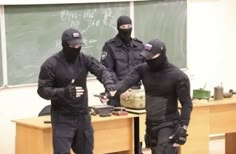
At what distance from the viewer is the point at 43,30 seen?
6.58 m

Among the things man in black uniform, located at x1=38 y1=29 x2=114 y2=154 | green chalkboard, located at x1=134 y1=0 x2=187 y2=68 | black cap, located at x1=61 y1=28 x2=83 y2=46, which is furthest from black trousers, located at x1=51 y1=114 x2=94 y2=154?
green chalkboard, located at x1=134 y1=0 x2=187 y2=68

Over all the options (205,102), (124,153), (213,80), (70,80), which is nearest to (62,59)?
(70,80)

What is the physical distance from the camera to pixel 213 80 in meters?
8.24

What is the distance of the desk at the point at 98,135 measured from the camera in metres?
5.18

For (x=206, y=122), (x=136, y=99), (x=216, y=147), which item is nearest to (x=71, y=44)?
(x=136, y=99)

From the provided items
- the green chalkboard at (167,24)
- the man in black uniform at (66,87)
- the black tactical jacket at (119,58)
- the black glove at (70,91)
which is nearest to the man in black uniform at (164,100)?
the man in black uniform at (66,87)

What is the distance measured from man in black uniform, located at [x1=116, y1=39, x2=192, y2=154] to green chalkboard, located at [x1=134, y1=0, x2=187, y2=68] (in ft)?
8.46

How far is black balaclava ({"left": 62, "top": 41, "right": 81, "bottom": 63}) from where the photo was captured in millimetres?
4754

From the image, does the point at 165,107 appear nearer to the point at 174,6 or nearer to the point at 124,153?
the point at 124,153

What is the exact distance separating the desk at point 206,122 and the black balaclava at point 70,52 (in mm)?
1255

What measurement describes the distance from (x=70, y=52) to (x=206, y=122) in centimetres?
212

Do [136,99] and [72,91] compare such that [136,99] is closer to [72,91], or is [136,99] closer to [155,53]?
[155,53]

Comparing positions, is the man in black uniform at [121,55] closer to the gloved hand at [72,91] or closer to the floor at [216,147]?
the gloved hand at [72,91]

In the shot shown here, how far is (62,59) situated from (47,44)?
1884mm
